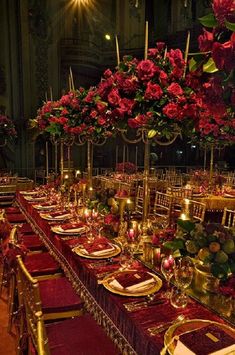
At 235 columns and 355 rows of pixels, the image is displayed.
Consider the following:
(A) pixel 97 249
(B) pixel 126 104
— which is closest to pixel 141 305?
(A) pixel 97 249

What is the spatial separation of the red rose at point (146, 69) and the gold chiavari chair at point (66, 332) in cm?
161

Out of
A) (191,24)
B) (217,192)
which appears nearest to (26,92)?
(191,24)

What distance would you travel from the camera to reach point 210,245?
1834 mm

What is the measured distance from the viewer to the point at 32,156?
1321cm

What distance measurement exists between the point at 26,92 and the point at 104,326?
12186mm

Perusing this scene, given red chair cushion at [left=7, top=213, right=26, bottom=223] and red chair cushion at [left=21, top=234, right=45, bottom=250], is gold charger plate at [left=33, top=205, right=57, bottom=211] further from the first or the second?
red chair cushion at [left=7, top=213, right=26, bottom=223]

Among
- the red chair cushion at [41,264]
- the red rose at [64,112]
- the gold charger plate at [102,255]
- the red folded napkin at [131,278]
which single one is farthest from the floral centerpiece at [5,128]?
the red folded napkin at [131,278]

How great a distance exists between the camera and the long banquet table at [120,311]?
5.43ft

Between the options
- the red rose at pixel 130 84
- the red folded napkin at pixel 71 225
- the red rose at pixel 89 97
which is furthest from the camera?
the red rose at pixel 89 97

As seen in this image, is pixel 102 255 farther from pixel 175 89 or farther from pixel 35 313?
pixel 175 89

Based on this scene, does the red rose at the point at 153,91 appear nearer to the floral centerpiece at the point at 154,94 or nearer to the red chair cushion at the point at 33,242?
the floral centerpiece at the point at 154,94

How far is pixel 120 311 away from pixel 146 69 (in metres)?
1.72

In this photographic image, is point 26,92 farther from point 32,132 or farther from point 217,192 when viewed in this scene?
point 217,192

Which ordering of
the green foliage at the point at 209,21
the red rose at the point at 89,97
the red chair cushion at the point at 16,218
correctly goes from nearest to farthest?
the green foliage at the point at 209,21
the red rose at the point at 89,97
the red chair cushion at the point at 16,218
